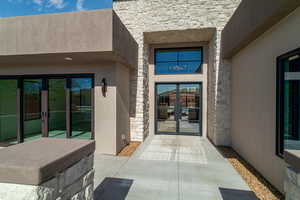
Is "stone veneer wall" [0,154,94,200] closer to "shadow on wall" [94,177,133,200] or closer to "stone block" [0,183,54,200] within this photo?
"stone block" [0,183,54,200]

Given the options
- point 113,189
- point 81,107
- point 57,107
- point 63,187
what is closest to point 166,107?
point 81,107

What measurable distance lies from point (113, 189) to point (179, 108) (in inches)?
191

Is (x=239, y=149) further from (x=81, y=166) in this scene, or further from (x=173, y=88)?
(x=81, y=166)

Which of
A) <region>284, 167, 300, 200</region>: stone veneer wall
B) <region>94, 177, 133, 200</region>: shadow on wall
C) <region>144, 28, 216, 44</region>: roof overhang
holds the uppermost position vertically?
<region>144, 28, 216, 44</region>: roof overhang

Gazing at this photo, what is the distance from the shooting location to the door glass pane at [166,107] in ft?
23.3

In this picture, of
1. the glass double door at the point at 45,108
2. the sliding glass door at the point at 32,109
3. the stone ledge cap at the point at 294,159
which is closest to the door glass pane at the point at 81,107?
the glass double door at the point at 45,108

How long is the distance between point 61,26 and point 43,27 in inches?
18.9

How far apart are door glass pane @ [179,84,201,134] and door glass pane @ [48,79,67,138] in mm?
4770

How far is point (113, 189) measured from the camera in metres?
2.86

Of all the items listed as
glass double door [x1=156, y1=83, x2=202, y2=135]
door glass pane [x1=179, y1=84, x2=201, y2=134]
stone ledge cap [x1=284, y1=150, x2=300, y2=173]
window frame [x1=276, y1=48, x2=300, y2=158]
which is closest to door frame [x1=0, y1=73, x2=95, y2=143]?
glass double door [x1=156, y1=83, x2=202, y2=135]

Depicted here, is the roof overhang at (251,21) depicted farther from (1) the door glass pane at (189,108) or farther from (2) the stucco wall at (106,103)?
(2) the stucco wall at (106,103)

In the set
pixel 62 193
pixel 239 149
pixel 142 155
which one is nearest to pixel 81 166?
pixel 62 193

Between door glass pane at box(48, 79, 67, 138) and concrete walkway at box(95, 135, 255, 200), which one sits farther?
door glass pane at box(48, 79, 67, 138)

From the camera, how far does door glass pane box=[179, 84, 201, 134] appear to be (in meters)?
6.94
